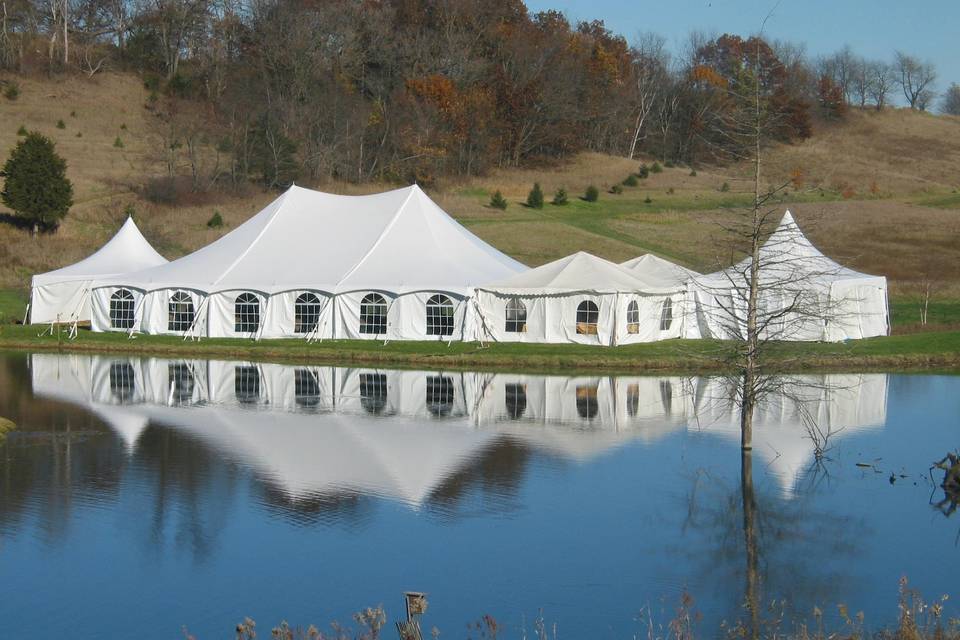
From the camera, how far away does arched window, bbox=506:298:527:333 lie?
1136 inches

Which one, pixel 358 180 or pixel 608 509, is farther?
pixel 358 180

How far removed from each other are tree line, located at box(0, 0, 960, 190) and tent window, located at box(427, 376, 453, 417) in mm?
34422

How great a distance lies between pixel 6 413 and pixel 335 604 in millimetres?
11208

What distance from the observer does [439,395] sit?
20.4m

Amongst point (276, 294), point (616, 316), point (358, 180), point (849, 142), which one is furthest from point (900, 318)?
point (849, 142)

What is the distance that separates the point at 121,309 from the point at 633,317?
15.0 metres

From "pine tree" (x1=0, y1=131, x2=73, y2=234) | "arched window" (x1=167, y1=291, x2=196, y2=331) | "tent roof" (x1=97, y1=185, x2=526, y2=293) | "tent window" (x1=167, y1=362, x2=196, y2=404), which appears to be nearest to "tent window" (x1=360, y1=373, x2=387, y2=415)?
"tent window" (x1=167, y1=362, x2=196, y2=404)

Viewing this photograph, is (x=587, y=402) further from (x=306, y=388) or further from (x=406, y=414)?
(x=306, y=388)

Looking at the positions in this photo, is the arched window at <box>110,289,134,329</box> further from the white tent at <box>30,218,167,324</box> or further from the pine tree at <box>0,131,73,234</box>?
the pine tree at <box>0,131,73,234</box>

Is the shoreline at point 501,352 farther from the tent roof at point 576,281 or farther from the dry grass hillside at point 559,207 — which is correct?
the dry grass hillside at point 559,207

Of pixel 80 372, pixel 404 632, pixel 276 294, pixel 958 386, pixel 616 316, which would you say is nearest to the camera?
pixel 404 632

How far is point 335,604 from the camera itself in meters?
9.02

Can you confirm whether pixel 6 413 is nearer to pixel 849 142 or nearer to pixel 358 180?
pixel 358 180

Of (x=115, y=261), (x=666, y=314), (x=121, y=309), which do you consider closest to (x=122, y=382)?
(x=121, y=309)
